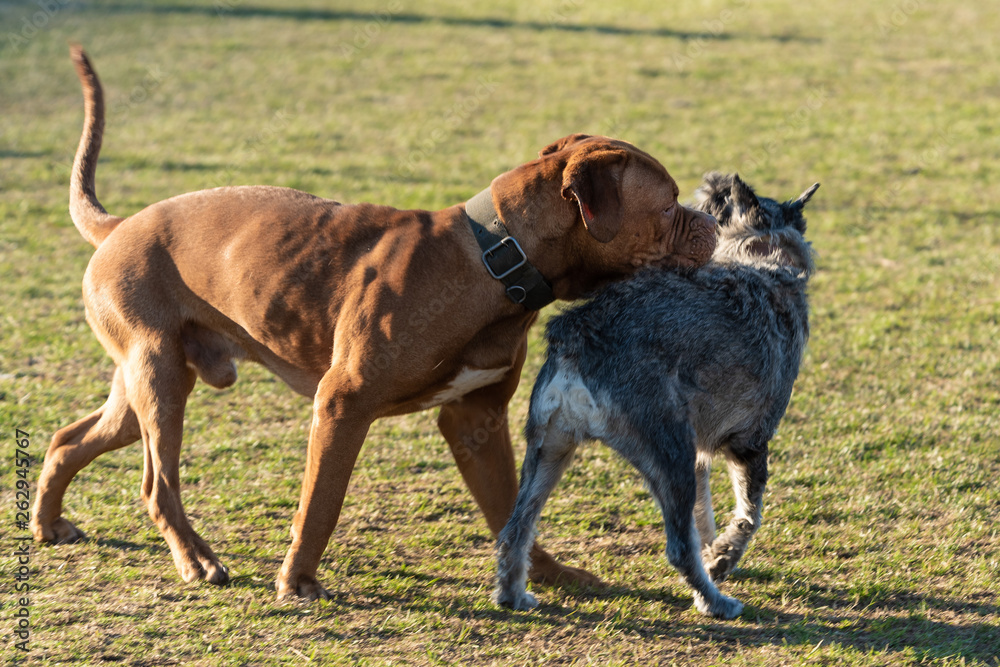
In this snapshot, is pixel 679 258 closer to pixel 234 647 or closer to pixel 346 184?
pixel 234 647

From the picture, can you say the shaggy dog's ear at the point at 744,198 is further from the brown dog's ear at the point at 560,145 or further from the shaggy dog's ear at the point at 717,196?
the brown dog's ear at the point at 560,145

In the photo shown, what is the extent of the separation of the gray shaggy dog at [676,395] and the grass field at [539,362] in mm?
337

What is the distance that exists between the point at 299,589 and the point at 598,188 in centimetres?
198

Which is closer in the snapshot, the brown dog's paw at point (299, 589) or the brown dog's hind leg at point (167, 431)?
the brown dog's paw at point (299, 589)

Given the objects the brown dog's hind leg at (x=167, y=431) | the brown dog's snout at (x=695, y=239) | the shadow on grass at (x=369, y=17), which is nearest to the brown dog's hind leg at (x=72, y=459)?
the brown dog's hind leg at (x=167, y=431)

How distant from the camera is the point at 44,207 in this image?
30.5 ft

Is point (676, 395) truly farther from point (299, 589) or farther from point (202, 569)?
point (202, 569)

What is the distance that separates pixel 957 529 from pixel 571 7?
49.2 ft

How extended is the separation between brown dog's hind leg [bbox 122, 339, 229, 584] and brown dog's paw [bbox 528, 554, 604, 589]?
1330 mm

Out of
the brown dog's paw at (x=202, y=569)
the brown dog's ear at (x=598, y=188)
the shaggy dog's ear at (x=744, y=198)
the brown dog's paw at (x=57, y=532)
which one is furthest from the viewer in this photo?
the brown dog's paw at (x=57, y=532)

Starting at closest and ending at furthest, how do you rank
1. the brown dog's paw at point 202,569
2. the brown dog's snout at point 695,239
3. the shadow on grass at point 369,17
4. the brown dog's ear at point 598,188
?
the brown dog's ear at point 598,188 < the brown dog's snout at point 695,239 < the brown dog's paw at point 202,569 < the shadow on grass at point 369,17

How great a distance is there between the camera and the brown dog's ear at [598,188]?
360 cm

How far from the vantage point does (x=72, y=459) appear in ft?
14.5

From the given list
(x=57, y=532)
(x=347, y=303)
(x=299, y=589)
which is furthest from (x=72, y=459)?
(x=347, y=303)
